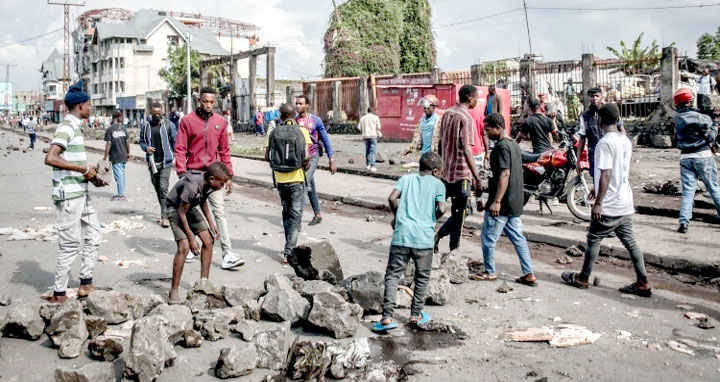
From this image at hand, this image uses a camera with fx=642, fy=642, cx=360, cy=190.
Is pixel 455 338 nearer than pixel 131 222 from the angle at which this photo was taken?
Yes

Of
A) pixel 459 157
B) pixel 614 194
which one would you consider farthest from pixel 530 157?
pixel 614 194

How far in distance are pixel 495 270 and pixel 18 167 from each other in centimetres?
1857

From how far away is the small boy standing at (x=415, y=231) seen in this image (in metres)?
5.21

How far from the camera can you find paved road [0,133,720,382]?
4434 millimetres

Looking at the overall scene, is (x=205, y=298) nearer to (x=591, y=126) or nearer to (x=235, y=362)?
(x=235, y=362)

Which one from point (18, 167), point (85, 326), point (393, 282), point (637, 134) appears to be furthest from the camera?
point (18, 167)

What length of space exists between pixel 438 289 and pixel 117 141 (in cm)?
854

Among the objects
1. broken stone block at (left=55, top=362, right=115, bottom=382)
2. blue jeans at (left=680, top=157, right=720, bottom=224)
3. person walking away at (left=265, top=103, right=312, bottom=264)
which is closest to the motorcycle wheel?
blue jeans at (left=680, top=157, right=720, bottom=224)

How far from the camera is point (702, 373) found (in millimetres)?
4367

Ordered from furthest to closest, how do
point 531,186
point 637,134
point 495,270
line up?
point 637,134
point 531,186
point 495,270

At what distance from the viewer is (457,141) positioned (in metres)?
7.14

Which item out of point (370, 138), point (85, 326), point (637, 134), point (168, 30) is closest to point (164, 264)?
point (85, 326)

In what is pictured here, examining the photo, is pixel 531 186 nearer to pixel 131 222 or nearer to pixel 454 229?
pixel 454 229

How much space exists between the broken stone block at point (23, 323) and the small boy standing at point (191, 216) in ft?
3.57
